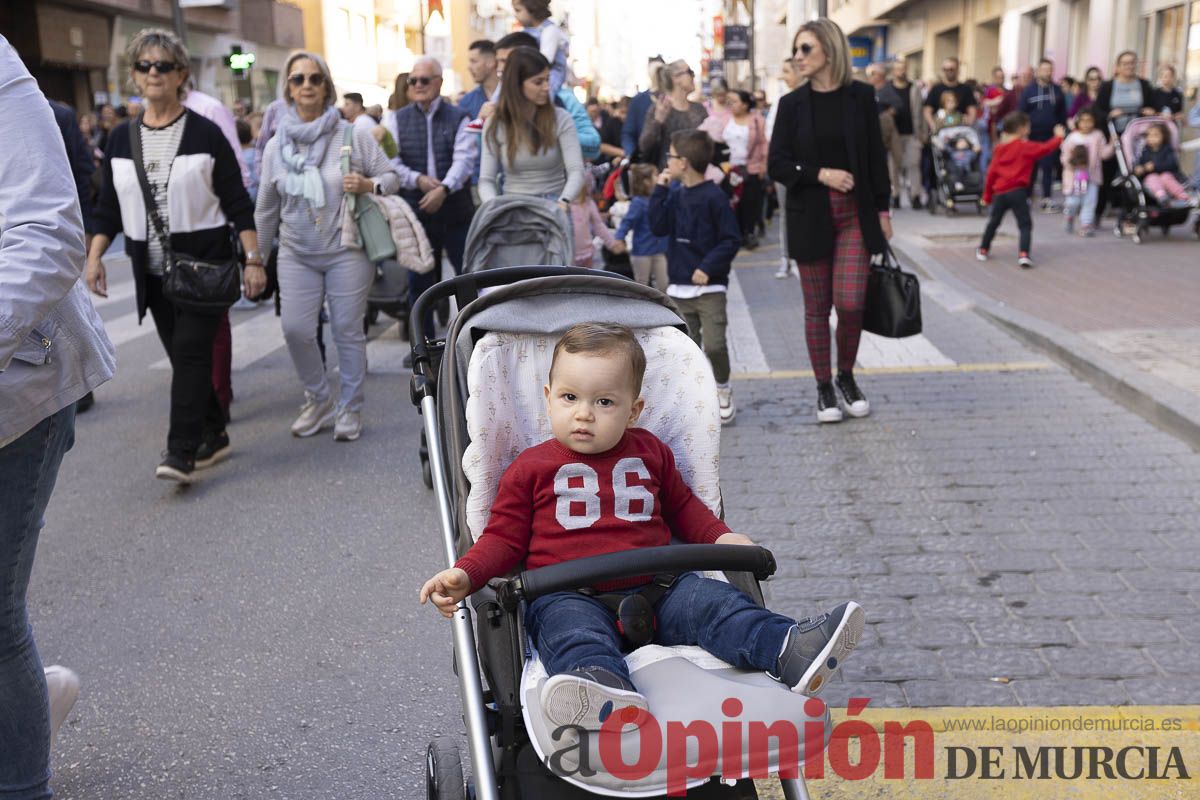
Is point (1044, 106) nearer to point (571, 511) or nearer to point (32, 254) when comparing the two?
point (571, 511)

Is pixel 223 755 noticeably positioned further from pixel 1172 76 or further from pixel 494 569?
pixel 1172 76

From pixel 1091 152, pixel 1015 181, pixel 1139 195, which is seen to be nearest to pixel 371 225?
pixel 1015 181

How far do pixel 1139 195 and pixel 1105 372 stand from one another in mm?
→ 7839

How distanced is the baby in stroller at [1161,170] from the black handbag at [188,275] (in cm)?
1168

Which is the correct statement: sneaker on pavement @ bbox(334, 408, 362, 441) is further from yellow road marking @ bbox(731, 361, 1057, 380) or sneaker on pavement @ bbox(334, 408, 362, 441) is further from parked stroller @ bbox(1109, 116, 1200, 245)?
parked stroller @ bbox(1109, 116, 1200, 245)

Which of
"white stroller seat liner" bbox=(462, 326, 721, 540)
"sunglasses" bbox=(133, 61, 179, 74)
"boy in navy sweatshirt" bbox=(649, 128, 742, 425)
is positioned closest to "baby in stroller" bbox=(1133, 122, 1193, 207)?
"boy in navy sweatshirt" bbox=(649, 128, 742, 425)

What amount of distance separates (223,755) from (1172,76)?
16.4 metres

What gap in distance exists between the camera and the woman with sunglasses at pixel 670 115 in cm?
1227

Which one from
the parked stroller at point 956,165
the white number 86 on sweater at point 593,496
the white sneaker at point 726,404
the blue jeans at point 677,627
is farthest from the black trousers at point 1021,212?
the blue jeans at point 677,627

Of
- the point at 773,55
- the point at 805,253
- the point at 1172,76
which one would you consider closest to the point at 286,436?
the point at 805,253

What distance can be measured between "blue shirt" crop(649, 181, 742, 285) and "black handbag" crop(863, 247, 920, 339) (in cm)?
78

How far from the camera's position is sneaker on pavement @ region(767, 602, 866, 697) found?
2.37 m

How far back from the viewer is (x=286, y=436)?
23.5 ft

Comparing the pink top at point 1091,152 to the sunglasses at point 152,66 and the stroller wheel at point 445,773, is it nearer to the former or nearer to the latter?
the sunglasses at point 152,66
